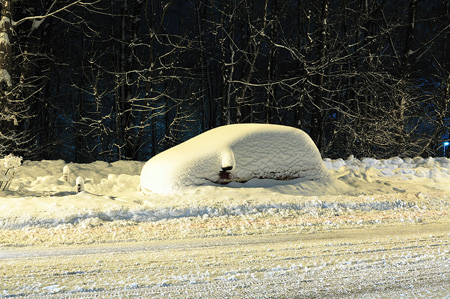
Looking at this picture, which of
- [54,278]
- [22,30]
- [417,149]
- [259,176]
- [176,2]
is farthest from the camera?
[176,2]

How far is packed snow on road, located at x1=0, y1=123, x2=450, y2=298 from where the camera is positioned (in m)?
3.37

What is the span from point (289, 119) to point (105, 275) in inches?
1333

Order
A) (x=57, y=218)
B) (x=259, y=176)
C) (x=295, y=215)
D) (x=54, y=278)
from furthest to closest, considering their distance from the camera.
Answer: (x=259, y=176), (x=295, y=215), (x=57, y=218), (x=54, y=278)

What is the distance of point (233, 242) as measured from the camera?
4.66 meters

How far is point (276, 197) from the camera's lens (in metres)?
6.70

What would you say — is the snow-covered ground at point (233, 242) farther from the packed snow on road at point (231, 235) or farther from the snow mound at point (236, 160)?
the snow mound at point (236, 160)

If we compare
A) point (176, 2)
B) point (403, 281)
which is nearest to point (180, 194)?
point (403, 281)

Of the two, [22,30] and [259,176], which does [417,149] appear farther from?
[22,30]

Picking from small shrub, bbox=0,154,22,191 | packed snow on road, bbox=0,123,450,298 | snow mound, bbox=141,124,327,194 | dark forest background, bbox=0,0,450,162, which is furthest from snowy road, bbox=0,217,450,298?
dark forest background, bbox=0,0,450,162

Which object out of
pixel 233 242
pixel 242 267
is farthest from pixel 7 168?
pixel 242 267

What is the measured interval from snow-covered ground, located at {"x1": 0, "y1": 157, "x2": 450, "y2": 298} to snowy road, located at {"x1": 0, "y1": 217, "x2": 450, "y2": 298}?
0.01m

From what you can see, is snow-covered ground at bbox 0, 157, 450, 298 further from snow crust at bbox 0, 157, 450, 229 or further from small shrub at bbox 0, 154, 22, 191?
small shrub at bbox 0, 154, 22, 191

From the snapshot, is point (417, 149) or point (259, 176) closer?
point (259, 176)

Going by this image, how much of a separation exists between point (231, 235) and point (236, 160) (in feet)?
7.62
